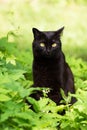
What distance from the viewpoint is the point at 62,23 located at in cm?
1540

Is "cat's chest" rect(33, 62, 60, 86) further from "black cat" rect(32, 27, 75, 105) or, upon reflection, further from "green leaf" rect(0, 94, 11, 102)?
"green leaf" rect(0, 94, 11, 102)

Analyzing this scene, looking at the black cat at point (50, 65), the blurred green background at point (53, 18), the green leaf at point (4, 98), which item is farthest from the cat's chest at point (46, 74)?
the blurred green background at point (53, 18)

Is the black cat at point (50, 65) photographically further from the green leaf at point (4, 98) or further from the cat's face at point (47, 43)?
the green leaf at point (4, 98)

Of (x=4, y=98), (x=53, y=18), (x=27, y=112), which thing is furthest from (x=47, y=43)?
(x=53, y=18)

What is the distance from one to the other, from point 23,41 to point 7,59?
7.73m

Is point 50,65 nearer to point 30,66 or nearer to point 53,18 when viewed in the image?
point 30,66

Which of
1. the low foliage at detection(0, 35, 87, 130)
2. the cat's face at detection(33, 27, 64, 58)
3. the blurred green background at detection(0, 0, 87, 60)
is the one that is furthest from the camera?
the blurred green background at detection(0, 0, 87, 60)

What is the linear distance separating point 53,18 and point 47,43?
951 cm

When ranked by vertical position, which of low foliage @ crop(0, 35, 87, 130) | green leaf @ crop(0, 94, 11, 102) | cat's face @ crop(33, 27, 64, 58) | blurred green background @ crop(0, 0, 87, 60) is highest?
cat's face @ crop(33, 27, 64, 58)

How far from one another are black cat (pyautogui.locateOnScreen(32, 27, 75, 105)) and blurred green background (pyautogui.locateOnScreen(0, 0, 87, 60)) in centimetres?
695

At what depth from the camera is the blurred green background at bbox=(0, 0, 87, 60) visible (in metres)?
14.2

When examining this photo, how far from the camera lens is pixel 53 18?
15766 mm

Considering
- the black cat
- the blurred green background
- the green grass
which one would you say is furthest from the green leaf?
the blurred green background

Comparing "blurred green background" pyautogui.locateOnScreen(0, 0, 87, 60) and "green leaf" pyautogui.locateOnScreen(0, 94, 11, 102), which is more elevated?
"green leaf" pyautogui.locateOnScreen(0, 94, 11, 102)
